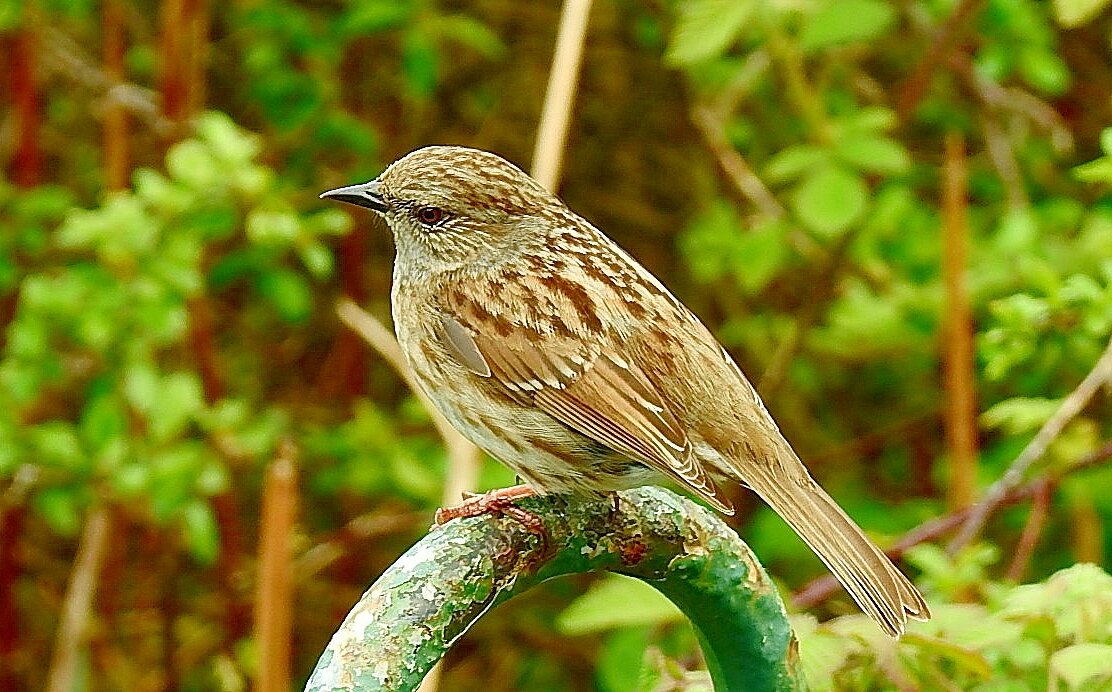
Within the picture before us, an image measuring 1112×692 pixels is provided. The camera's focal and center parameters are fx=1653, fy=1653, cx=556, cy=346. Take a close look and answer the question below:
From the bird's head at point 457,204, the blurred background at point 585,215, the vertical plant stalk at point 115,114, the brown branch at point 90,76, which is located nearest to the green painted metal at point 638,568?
the blurred background at point 585,215

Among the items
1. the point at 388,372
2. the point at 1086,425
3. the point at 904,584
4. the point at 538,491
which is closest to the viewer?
the point at 904,584

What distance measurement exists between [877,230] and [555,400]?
6.40 feet

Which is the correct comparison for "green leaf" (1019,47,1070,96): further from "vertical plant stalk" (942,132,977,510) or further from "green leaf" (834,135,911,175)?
"green leaf" (834,135,911,175)

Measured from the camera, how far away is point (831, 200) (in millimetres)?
4164

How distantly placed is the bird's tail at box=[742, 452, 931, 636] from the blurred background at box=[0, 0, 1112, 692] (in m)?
0.10

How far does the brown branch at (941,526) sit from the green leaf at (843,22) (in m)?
1.22

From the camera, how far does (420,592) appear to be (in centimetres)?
212

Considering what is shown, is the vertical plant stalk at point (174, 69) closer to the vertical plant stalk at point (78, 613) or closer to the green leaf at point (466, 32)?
the green leaf at point (466, 32)

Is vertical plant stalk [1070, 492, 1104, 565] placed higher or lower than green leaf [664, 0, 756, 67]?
lower

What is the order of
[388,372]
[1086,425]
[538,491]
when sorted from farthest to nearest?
[388,372] → [1086,425] → [538,491]

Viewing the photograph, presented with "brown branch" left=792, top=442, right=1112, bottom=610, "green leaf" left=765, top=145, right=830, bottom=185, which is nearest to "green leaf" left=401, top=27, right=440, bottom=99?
"green leaf" left=765, top=145, right=830, bottom=185

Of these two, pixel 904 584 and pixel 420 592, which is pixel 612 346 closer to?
pixel 904 584

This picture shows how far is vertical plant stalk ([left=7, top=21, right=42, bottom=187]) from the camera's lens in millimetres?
5117

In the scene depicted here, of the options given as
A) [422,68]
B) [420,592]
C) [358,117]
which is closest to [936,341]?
[422,68]
